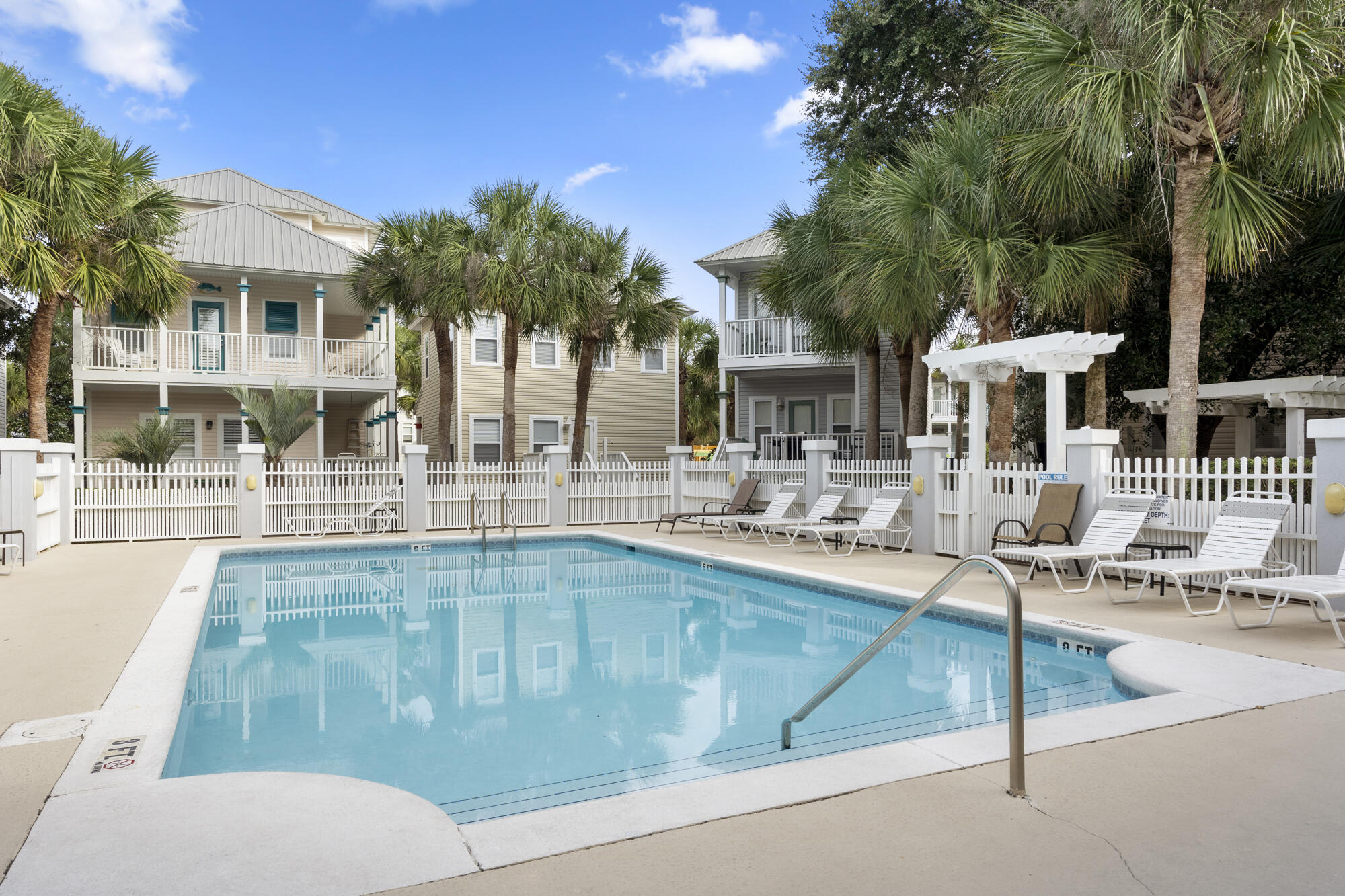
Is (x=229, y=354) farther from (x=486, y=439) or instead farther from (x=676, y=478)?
(x=676, y=478)

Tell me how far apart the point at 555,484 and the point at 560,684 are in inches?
450

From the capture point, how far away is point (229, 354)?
20.5 meters

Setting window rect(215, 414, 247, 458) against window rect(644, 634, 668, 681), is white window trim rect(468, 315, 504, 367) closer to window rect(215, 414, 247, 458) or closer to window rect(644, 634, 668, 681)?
window rect(215, 414, 247, 458)

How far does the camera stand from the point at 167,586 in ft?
32.1

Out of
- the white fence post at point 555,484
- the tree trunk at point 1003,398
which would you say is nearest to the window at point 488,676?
the tree trunk at point 1003,398

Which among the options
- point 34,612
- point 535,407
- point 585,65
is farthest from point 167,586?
point 585,65

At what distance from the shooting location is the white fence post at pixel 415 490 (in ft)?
54.5

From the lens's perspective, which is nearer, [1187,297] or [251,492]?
[1187,297]

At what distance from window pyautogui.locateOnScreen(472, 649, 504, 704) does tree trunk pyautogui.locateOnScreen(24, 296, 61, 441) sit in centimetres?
1119

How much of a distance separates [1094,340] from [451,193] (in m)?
13.4

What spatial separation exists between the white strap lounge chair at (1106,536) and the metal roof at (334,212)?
23135 millimetres

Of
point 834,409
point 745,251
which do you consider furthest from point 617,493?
point 745,251

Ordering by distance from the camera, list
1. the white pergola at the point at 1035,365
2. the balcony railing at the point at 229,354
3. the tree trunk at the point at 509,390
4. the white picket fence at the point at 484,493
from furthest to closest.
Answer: the balcony railing at the point at 229,354, the tree trunk at the point at 509,390, the white picket fence at the point at 484,493, the white pergola at the point at 1035,365

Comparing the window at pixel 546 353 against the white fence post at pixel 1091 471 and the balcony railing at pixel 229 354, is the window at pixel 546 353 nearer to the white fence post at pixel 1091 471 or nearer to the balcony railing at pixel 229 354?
the balcony railing at pixel 229 354
